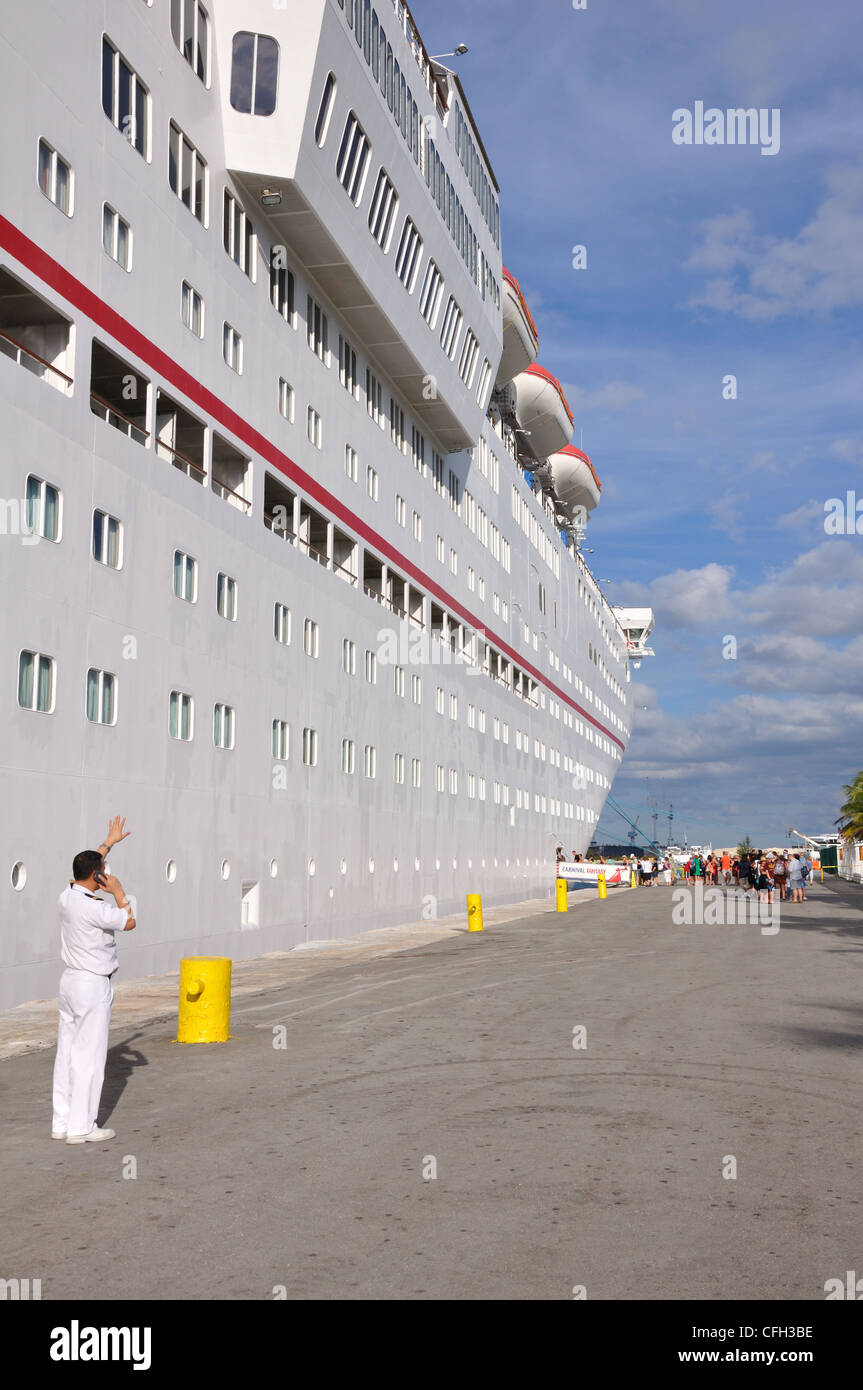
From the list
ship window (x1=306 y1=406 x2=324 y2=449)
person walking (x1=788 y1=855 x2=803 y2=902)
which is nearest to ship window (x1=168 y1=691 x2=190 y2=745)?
ship window (x1=306 y1=406 x2=324 y2=449)

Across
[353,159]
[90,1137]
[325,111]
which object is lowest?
[90,1137]

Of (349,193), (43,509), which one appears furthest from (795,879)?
(43,509)

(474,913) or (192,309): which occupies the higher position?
(192,309)

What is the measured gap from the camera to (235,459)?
2441cm

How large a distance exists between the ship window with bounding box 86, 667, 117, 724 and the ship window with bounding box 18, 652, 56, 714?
101 cm

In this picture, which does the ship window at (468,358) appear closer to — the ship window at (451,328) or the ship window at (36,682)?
the ship window at (451,328)

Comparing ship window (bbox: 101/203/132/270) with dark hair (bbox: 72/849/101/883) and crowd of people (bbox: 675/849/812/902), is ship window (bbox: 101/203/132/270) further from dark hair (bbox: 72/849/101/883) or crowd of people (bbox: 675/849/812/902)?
crowd of people (bbox: 675/849/812/902)

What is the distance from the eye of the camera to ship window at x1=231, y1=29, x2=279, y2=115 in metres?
23.0

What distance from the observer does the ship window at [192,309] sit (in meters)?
21.4

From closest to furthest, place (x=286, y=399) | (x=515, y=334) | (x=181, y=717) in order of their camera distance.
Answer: (x=181, y=717)
(x=286, y=399)
(x=515, y=334)

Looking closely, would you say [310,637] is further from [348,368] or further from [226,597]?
[348,368]

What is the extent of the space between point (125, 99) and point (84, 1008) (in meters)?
16.8

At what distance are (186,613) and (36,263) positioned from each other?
636 cm

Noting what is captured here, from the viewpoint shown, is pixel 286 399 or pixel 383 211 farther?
pixel 383 211
